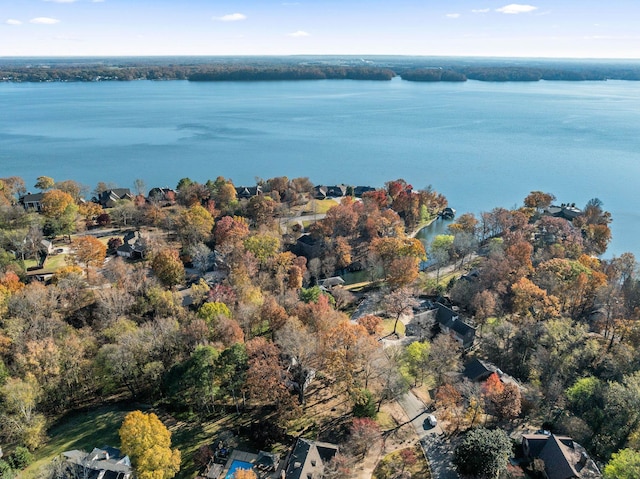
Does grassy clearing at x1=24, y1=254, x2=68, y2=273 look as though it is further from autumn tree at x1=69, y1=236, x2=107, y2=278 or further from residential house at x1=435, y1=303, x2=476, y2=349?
residential house at x1=435, y1=303, x2=476, y2=349

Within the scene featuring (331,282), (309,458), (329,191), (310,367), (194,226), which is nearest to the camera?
(309,458)

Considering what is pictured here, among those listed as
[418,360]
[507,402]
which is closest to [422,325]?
[418,360]

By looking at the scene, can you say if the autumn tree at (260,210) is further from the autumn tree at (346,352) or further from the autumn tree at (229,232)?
the autumn tree at (346,352)

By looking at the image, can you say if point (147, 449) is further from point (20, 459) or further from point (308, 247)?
point (308, 247)

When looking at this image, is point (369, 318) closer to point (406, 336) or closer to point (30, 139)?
point (406, 336)

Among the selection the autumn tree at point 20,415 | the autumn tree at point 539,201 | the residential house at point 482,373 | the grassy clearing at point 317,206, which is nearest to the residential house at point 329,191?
the grassy clearing at point 317,206

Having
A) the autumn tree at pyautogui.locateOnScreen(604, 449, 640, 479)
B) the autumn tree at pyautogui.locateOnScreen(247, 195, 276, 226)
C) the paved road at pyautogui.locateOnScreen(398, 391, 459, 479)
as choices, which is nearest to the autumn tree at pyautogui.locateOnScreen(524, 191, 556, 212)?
the autumn tree at pyautogui.locateOnScreen(247, 195, 276, 226)

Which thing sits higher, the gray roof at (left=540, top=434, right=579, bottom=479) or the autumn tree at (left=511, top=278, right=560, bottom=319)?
the autumn tree at (left=511, top=278, right=560, bottom=319)
